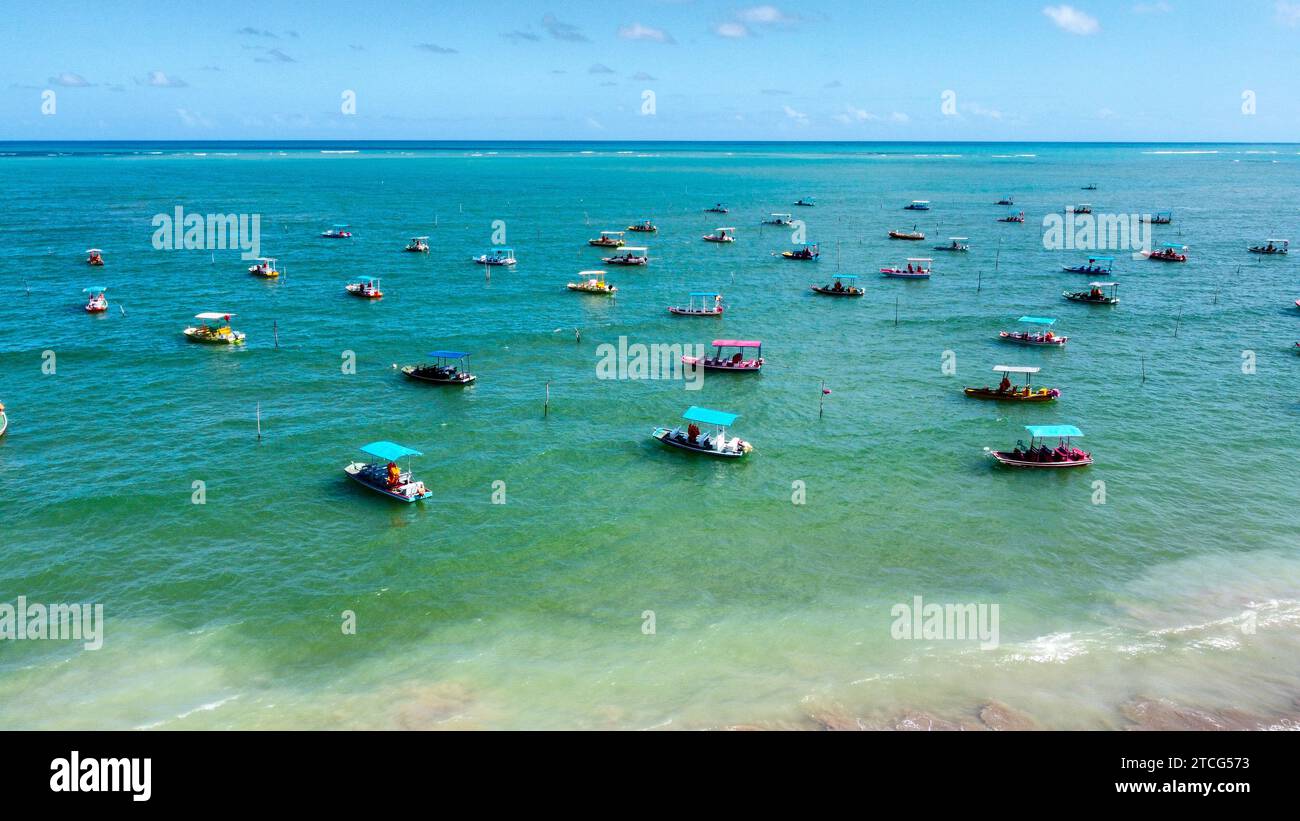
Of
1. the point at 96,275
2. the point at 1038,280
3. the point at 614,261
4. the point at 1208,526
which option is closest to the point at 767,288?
the point at 614,261

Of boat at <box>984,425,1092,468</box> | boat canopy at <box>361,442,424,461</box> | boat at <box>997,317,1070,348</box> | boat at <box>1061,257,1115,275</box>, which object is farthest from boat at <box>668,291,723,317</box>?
boat at <box>1061,257,1115,275</box>

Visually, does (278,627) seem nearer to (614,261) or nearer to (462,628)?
(462,628)

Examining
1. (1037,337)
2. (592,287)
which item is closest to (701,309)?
(592,287)

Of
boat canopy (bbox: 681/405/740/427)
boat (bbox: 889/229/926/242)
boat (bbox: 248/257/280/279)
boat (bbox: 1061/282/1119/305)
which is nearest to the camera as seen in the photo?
boat canopy (bbox: 681/405/740/427)

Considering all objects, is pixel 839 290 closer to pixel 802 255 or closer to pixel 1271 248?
pixel 802 255

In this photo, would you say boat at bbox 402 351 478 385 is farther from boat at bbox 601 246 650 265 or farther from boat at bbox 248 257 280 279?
boat at bbox 601 246 650 265

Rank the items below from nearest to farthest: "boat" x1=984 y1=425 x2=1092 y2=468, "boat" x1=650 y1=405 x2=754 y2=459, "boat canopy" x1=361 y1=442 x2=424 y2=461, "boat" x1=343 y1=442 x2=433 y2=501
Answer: "boat canopy" x1=361 y1=442 x2=424 y2=461 < "boat" x1=343 y1=442 x2=433 y2=501 < "boat" x1=984 y1=425 x2=1092 y2=468 < "boat" x1=650 y1=405 x2=754 y2=459
